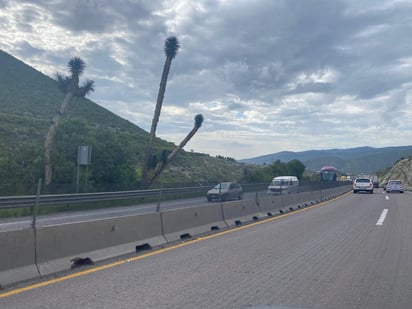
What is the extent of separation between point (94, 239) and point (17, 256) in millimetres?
1886

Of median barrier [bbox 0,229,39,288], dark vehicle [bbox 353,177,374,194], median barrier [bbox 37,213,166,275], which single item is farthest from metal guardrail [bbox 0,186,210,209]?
dark vehicle [bbox 353,177,374,194]

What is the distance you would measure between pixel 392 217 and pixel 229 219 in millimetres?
7702

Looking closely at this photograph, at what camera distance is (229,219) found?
16.2 m

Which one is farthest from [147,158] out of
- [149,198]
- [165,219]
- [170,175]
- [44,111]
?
[44,111]

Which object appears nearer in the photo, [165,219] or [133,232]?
[133,232]

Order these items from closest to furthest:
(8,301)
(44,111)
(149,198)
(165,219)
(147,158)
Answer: (8,301)
(165,219)
(149,198)
(147,158)
(44,111)

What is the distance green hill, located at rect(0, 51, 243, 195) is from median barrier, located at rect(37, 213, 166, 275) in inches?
233

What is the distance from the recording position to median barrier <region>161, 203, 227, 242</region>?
1196cm

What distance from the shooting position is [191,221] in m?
13.3

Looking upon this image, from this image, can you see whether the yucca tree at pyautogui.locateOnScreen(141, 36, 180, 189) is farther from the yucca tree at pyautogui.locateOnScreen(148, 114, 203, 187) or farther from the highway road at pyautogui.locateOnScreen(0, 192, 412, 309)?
the highway road at pyautogui.locateOnScreen(0, 192, 412, 309)

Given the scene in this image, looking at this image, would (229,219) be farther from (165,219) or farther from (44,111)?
(44,111)

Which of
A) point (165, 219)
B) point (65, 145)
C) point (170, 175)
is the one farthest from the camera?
point (170, 175)

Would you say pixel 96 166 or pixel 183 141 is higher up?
pixel 183 141

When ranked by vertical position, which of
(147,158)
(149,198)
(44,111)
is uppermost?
(44,111)
